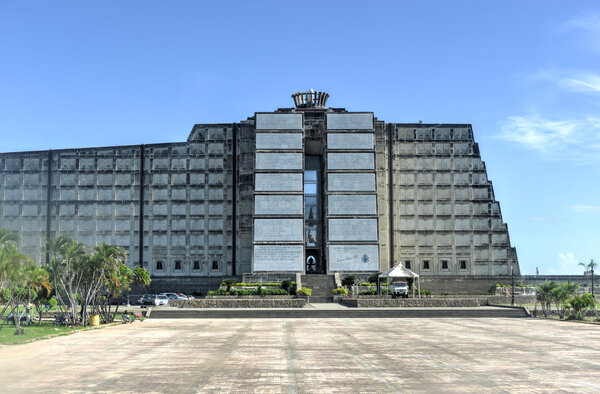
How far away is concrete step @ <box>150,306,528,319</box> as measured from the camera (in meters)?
45.6

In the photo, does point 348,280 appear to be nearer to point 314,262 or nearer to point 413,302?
point 314,262

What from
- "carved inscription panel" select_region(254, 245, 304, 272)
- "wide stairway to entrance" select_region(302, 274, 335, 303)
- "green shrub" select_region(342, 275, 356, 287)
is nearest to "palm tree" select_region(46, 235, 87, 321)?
"wide stairway to entrance" select_region(302, 274, 335, 303)

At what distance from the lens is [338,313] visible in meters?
45.8

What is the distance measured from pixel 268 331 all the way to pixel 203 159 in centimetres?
5365

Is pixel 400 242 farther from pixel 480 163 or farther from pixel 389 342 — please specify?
pixel 389 342

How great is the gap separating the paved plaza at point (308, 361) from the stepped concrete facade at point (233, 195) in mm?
50400

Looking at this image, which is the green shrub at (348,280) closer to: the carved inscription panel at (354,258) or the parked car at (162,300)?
the carved inscription panel at (354,258)

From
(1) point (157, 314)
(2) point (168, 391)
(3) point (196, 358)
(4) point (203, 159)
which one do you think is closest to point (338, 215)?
(4) point (203, 159)

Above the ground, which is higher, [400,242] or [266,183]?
[266,183]

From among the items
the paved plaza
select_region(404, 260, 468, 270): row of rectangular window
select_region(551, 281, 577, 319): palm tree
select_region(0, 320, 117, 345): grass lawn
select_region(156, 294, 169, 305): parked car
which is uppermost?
select_region(404, 260, 468, 270): row of rectangular window

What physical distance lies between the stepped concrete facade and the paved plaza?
165 ft

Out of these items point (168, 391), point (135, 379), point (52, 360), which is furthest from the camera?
point (52, 360)

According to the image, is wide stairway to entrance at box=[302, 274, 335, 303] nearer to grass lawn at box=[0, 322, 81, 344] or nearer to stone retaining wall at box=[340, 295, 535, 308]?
stone retaining wall at box=[340, 295, 535, 308]

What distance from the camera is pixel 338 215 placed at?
8019 cm
